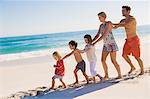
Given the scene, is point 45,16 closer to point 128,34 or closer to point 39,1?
point 39,1

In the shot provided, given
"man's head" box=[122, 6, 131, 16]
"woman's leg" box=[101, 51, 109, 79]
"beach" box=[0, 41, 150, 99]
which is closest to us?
"beach" box=[0, 41, 150, 99]

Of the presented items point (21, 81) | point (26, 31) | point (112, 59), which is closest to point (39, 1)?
point (21, 81)

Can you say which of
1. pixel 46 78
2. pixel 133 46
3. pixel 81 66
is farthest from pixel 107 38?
pixel 46 78

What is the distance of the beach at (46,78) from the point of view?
560cm

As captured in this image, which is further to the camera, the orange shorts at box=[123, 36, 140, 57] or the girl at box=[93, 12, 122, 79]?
the orange shorts at box=[123, 36, 140, 57]

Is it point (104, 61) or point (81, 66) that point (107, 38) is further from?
point (81, 66)

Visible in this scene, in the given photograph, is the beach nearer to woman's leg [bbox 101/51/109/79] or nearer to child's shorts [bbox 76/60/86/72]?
woman's leg [bbox 101/51/109/79]

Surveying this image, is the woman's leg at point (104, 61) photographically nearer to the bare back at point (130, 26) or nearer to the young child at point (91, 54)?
the young child at point (91, 54)

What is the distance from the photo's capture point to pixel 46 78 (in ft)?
21.7

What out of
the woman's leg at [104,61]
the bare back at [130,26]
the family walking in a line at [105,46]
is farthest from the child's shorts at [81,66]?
the bare back at [130,26]

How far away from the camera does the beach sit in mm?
5598

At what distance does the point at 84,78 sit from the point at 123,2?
1684mm

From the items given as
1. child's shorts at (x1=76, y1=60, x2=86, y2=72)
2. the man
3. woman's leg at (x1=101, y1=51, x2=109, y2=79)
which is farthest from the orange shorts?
child's shorts at (x1=76, y1=60, x2=86, y2=72)

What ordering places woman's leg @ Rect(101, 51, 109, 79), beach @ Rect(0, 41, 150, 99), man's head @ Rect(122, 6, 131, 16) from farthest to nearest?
1. woman's leg @ Rect(101, 51, 109, 79)
2. man's head @ Rect(122, 6, 131, 16)
3. beach @ Rect(0, 41, 150, 99)
